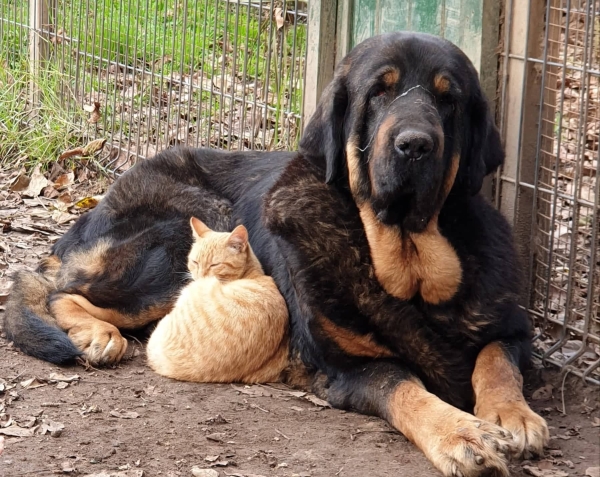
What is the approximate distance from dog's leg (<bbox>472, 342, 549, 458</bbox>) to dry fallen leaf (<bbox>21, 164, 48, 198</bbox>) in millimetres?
4838

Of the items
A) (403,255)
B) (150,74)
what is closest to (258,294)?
(403,255)

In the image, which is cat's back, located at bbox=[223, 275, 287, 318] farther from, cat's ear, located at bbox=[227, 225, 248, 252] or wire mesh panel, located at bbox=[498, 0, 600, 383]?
wire mesh panel, located at bbox=[498, 0, 600, 383]

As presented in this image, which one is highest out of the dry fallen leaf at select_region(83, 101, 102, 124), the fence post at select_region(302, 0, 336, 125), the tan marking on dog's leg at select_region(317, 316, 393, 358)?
the fence post at select_region(302, 0, 336, 125)

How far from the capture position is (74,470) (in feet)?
12.4

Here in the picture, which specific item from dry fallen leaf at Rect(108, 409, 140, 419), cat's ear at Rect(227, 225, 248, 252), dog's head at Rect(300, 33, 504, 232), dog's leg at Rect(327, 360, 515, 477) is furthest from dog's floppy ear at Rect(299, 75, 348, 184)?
dry fallen leaf at Rect(108, 409, 140, 419)

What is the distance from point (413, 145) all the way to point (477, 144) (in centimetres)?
54

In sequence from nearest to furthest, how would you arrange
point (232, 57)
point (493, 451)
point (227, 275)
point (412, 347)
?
1. point (493, 451)
2. point (412, 347)
3. point (227, 275)
4. point (232, 57)

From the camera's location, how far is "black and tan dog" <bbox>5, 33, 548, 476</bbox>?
161 inches

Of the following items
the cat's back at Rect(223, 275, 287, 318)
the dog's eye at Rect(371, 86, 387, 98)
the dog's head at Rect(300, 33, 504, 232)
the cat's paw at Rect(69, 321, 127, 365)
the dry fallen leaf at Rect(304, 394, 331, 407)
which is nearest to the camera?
the dog's head at Rect(300, 33, 504, 232)

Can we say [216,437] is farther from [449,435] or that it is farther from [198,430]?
[449,435]

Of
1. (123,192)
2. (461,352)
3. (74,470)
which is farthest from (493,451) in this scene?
(123,192)

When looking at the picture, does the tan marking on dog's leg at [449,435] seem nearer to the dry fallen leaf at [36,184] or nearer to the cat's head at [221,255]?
the cat's head at [221,255]

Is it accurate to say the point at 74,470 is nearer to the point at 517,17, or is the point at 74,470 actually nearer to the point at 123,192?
the point at 123,192

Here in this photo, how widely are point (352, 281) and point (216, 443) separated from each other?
0.97m
